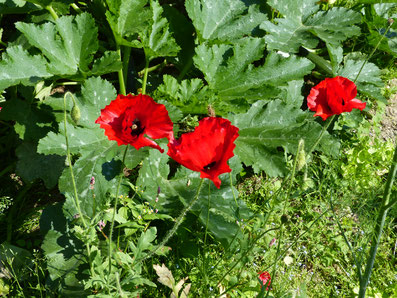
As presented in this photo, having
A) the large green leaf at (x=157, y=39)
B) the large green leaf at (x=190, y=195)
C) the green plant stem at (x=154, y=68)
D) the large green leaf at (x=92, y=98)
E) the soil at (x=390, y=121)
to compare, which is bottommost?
the soil at (x=390, y=121)

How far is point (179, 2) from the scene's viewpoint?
3223 millimetres

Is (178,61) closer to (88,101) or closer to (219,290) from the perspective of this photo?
(88,101)

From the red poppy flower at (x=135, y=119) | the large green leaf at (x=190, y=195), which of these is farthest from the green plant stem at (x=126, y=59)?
the red poppy flower at (x=135, y=119)

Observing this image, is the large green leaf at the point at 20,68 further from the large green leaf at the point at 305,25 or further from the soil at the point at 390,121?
the soil at the point at 390,121

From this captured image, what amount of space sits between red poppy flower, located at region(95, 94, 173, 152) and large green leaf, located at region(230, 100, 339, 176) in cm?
95

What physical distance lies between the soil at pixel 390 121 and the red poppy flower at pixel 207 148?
79.0 inches

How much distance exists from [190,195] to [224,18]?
112 cm

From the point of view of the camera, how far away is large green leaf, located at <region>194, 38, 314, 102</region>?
2.43 meters

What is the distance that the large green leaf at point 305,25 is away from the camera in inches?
104

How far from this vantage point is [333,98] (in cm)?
161

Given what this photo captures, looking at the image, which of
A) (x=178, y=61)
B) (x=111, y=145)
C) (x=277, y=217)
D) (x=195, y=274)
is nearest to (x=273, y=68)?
(x=178, y=61)

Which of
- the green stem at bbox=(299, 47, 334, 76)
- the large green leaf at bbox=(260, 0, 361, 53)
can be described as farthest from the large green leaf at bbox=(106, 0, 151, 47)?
the green stem at bbox=(299, 47, 334, 76)

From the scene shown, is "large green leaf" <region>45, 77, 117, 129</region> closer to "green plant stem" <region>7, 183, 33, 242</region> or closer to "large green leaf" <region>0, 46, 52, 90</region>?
"large green leaf" <region>0, 46, 52, 90</region>

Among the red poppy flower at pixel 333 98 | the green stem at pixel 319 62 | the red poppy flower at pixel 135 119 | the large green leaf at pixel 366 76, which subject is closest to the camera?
the red poppy flower at pixel 135 119
